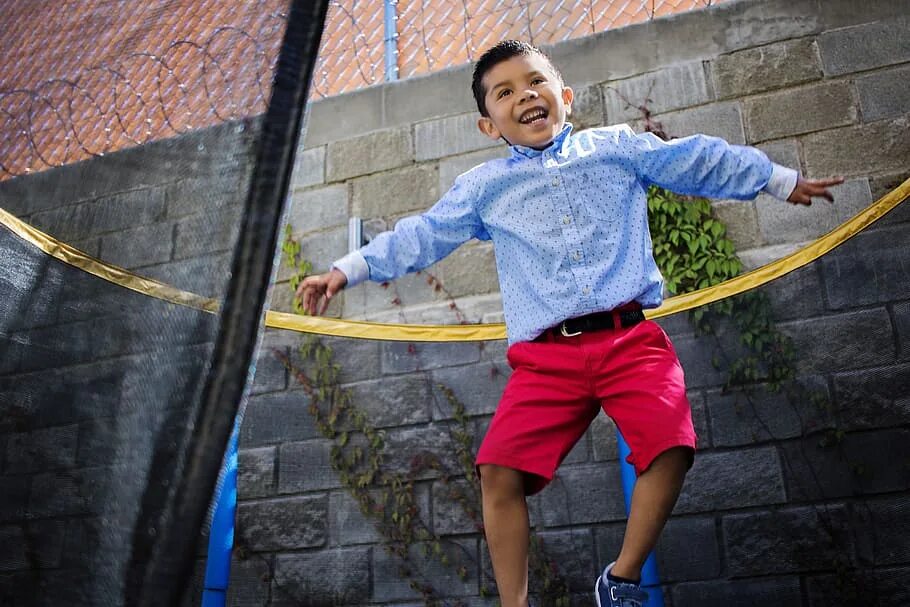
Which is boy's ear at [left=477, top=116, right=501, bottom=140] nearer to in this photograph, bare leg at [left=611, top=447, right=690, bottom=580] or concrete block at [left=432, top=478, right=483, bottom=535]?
bare leg at [left=611, top=447, right=690, bottom=580]

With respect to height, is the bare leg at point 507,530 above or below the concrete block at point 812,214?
below

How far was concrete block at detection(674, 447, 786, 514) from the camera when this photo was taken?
6.95 ft

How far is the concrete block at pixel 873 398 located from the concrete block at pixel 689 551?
409 millimetres

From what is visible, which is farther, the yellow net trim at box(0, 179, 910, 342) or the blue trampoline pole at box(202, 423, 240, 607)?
the blue trampoline pole at box(202, 423, 240, 607)

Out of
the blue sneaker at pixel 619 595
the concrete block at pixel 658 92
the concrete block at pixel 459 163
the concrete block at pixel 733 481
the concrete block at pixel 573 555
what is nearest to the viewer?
the blue sneaker at pixel 619 595

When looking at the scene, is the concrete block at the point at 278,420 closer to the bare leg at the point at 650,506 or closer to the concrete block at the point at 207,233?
the bare leg at the point at 650,506

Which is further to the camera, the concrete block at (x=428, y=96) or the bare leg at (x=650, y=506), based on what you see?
the concrete block at (x=428, y=96)

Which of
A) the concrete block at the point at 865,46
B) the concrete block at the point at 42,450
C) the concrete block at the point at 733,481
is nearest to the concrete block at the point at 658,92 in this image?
the concrete block at the point at 865,46

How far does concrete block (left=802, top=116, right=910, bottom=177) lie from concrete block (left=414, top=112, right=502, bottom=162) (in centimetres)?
96

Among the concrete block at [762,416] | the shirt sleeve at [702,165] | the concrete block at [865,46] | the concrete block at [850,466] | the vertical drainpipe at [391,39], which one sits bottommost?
the concrete block at [850,466]

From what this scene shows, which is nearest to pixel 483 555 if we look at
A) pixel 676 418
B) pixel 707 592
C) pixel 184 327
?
pixel 707 592

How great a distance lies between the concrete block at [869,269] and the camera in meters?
2.05

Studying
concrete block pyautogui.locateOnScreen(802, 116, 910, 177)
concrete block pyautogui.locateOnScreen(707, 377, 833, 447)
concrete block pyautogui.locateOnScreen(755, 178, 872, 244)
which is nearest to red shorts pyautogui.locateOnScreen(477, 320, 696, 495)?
concrete block pyautogui.locateOnScreen(707, 377, 833, 447)

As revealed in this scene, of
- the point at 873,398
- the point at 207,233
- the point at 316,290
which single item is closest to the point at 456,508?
the point at 316,290
